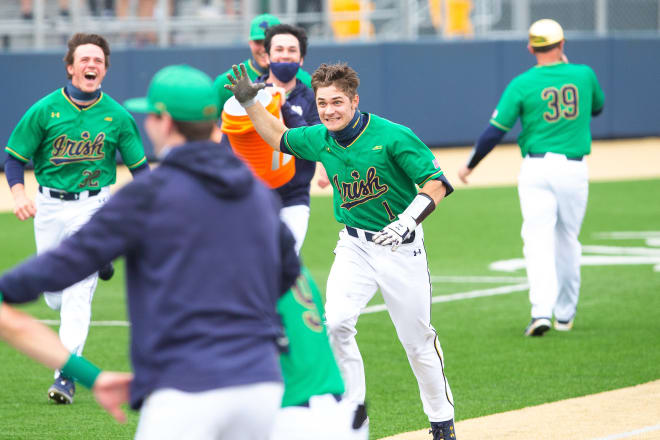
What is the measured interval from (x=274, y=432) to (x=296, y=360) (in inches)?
9.8

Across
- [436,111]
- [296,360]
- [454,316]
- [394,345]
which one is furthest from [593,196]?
[296,360]

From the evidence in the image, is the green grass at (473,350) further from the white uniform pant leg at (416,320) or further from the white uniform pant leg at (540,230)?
A: the white uniform pant leg at (416,320)

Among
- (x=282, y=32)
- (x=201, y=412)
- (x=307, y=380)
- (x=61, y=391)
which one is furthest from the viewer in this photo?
(x=282, y=32)

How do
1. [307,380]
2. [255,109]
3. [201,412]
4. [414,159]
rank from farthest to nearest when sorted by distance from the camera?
1. [255,109]
2. [414,159]
3. [307,380]
4. [201,412]

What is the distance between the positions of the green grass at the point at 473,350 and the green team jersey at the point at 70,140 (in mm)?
1443

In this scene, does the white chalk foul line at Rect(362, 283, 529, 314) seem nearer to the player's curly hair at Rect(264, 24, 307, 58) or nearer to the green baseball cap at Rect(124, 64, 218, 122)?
the player's curly hair at Rect(264, 24, 307, 58)

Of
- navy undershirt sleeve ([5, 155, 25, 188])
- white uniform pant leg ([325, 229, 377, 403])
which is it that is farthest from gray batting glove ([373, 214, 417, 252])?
navy undershirt sleeve ([5, 155, 25, 188])

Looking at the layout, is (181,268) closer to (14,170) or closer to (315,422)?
(315,422)

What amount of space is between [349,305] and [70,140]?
257 cm

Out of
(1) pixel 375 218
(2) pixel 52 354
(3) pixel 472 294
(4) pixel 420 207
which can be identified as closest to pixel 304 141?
(1) pixel 375 218

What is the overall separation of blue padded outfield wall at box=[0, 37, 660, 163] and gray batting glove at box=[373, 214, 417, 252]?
1539 cm

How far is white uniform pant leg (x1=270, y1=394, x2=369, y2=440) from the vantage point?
3680mm

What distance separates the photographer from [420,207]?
5625 mm

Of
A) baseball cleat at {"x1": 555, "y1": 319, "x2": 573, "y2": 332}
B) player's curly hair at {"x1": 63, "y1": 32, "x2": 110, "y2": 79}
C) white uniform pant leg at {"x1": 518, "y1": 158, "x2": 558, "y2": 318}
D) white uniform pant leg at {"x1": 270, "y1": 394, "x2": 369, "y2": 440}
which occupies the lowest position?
baseball cleat at {"x1": 555, "y1": 319, "x2": 573, "y2": 332}
